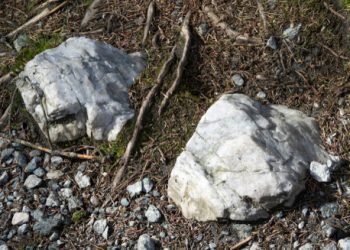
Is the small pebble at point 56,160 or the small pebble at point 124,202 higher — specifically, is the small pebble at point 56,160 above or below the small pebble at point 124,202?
above

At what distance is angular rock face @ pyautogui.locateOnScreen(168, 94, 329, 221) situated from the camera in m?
4.48

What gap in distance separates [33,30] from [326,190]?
10.7 feet

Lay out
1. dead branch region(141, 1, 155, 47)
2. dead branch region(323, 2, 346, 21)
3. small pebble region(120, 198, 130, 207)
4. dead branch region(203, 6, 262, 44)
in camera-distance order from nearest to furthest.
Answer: small pebble region(120, 198, 130, 207) < dead branch region(323, 2, 346, 21) < dead branch region(203, 6, 262, 44) < dead branch region(141, 1, 155, 47)

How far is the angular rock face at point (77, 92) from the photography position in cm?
516

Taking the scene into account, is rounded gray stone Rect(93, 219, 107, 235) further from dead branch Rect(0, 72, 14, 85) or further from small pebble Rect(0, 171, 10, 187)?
dead branch Rect(0, 72, 14, 85)

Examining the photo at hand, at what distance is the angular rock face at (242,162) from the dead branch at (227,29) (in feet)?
2.64

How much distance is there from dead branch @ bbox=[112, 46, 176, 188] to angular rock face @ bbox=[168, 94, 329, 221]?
1.61 feet

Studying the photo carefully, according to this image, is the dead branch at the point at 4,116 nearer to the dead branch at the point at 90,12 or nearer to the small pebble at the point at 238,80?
the dead branch at the point at 90,12

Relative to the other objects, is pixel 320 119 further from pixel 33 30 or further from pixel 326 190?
pixel 33 30

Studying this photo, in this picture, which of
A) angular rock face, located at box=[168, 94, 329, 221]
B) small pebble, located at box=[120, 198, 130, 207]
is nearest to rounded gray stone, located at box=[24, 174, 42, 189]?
small pebble, located at box=[120, 198, 130, 207]

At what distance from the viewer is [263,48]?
18.0 ft

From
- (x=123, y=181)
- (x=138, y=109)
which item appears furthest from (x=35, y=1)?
(x=123, y=181)

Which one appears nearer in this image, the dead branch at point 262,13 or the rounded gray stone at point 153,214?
the rounded gray stone at point 153,214

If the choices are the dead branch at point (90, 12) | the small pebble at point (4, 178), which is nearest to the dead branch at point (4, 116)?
the small pebble at point (4, 178)
